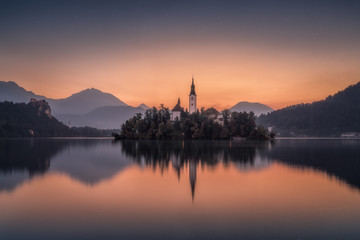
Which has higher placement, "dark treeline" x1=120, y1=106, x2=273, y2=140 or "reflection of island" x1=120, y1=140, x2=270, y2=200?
"dark treeline" x1=120, y1=106, x2=273, y2=140

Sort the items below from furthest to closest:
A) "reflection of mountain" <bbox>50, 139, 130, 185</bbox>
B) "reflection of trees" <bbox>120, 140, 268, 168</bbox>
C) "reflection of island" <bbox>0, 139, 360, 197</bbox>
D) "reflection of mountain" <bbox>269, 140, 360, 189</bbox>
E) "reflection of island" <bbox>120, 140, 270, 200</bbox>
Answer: "reflection of trees" <bbox>120, 140, 268, 168</bbox>, "reflection of island" <bbox>120, 140, 270, 200</bbox>, "reflection of mountain" <bbox>269, 140, 360, 189</bbox>, "reflection of mountain" <bbox>50, 139, 130, 185</bbox>, "reflection of island" <bbox>0, 139, 360, 197</bbox>

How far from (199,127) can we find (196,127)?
271 cm

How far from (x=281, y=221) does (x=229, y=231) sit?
245 cm

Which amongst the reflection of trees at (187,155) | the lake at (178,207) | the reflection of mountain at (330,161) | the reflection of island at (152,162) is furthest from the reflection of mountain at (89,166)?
the reflection of mountain at (330,161)

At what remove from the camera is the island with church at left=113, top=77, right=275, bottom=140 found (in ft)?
399

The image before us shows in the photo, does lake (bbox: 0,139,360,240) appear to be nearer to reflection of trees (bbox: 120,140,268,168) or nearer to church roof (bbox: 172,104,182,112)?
reflection of trees (bbox: 120,140,268,168)

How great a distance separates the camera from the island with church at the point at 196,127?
122 meters

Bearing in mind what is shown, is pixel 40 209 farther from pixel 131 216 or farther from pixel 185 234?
pixel 185 234

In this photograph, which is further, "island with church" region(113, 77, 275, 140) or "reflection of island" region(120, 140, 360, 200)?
"island with church" region(113, 77, 275, 140)

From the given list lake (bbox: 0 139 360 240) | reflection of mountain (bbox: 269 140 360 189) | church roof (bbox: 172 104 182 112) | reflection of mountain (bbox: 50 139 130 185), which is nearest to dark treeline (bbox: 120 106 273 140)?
church roof (bbox: 172 104 182 112)

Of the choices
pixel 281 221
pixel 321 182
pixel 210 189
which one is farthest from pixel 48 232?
pixel 321 182

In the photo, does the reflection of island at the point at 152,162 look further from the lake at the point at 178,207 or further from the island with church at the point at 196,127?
the island with church at the point at 196,127

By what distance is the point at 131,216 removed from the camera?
1145 cm

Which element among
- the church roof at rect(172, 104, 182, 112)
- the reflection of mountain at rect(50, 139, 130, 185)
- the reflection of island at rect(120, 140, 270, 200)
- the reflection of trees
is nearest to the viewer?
the reflection of mountain at rect(50, 139, 130, 185)
